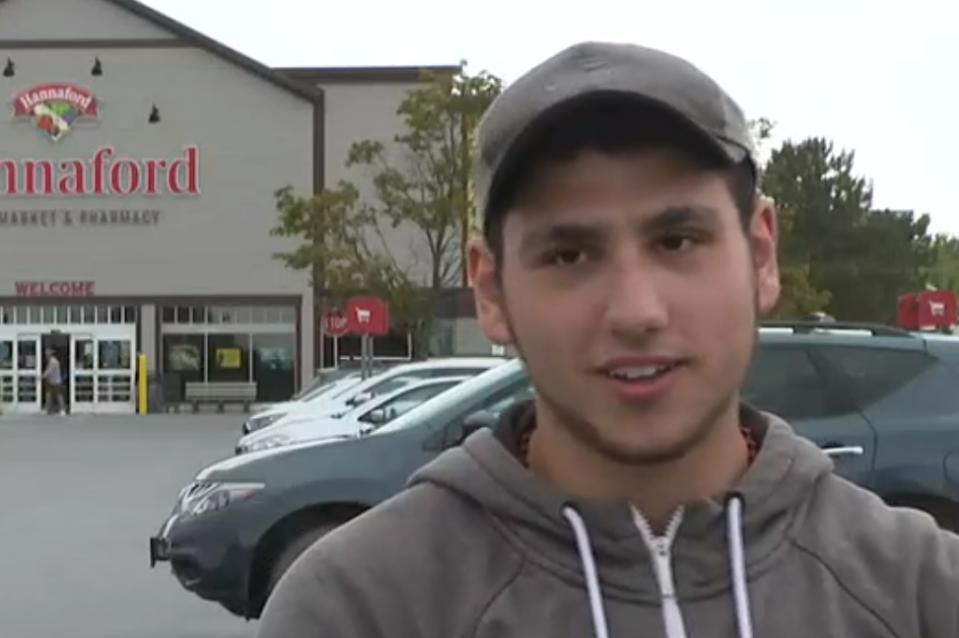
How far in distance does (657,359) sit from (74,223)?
5229cm

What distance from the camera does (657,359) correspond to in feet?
6.22

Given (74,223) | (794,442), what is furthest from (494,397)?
(74,223)

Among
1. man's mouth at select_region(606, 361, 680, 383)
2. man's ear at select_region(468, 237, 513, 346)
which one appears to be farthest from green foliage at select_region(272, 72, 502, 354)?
man's mouth at select_region(606, 361, 680, 383)

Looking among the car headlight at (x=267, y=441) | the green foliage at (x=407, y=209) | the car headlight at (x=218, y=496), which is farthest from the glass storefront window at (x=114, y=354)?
the car headlight at (x=218, y=496)

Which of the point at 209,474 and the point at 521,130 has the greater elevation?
the point at 521,130

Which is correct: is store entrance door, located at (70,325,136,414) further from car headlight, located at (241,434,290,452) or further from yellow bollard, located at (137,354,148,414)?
car headlight, located at (241,434,290,452)

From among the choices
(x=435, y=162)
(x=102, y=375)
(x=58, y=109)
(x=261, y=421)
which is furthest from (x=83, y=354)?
(x=261, y=421)

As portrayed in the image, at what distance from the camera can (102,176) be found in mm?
52938

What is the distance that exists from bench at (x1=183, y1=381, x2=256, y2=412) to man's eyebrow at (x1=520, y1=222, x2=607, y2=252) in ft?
163

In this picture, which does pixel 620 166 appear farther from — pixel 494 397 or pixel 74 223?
pixel 74 223

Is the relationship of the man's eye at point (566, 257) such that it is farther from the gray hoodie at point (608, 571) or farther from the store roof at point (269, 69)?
the store roof at point (269, 69)

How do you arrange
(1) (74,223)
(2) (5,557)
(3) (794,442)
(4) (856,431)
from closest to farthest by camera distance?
(3) (794,442), (4) (856,431), (2) (5,557), (1) (74,223)

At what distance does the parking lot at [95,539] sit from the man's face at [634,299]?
8.40 m

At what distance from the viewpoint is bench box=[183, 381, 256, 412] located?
5128 cm
